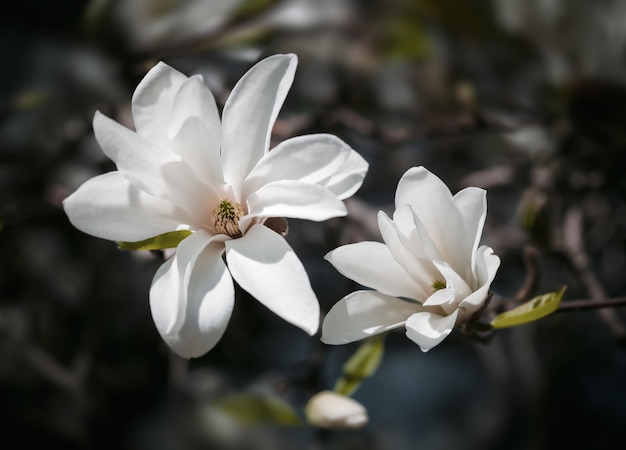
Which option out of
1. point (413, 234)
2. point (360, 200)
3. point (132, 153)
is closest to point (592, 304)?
point (413, 234)

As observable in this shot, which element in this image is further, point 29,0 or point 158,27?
point 29,0

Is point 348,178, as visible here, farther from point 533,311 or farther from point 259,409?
point 259,409

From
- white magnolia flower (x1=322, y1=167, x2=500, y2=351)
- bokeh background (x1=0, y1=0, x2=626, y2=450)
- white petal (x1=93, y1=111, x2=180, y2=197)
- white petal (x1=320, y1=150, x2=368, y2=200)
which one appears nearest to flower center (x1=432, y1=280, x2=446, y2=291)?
white magnolia flower (x1=322, y1=167, x2=500, y2=351)

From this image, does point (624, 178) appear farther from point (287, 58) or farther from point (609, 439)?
point (287, 58)

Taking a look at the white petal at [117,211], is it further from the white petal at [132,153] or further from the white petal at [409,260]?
the white petal at [409,260]

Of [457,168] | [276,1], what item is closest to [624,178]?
[457,168]

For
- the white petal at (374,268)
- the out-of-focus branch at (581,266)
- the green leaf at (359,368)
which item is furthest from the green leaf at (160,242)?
the out-of-focus branch at (581,266)

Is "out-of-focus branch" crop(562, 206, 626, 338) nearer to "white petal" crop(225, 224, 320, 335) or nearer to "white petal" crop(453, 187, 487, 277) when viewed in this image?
"white petal" crop(453, 187, 487, 277)
